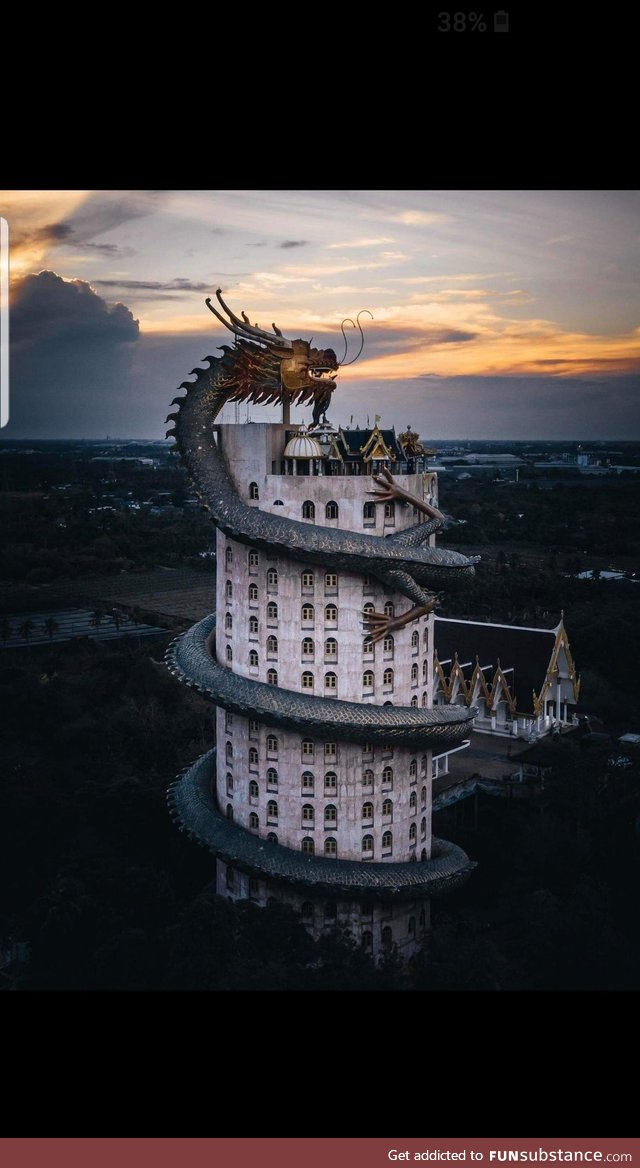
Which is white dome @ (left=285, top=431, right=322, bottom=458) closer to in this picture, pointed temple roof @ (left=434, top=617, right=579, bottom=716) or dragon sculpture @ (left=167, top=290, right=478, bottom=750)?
dragon sculpture @ (left=167, top=290, right=478, bottom=750)

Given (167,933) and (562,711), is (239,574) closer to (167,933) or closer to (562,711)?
(167,933)

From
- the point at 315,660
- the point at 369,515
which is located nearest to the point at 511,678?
the point at 315,660

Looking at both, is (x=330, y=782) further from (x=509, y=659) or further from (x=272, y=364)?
(x=509, y=659)

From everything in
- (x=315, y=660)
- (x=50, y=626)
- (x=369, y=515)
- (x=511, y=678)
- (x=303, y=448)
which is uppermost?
(x=303, y=448)

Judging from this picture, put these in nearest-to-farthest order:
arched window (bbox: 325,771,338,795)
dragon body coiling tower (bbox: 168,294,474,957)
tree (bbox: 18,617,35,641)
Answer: dragon body coiling tower (bbox: 168,294,474,957)
arched window (bbox: 325,771,338,795)
tree (bbox: 18,617,35,641)

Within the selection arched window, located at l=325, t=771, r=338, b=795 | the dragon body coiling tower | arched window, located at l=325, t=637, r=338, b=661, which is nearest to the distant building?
the dragon body coiling tower

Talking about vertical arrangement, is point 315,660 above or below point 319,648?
below
